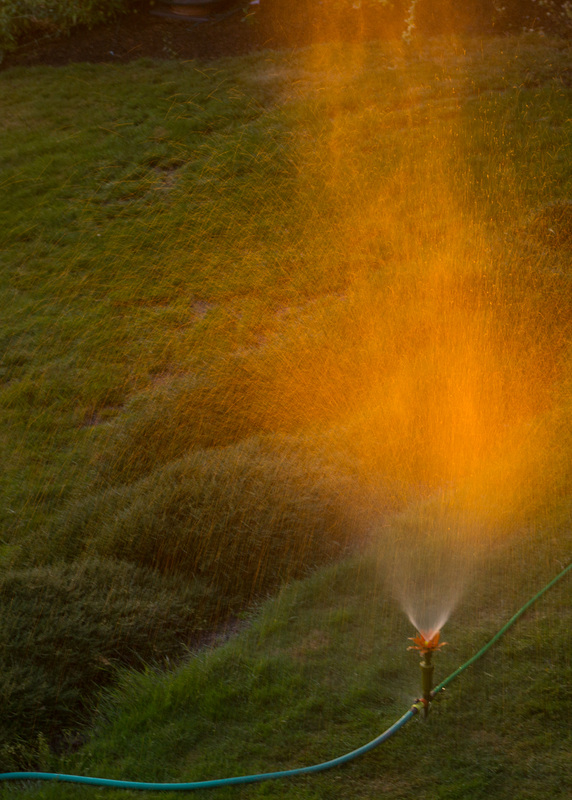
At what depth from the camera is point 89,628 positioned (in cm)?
338

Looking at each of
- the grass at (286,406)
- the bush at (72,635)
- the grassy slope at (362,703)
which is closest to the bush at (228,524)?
the grass at (286,406)

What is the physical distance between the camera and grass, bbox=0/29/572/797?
2924 mm

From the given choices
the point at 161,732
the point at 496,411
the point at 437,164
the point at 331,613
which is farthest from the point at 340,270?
the point at 161,732

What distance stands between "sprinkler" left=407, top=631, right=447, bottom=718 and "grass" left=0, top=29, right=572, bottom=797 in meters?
0.10

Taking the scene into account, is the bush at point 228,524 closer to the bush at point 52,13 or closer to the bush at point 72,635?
the bush at point 72,635

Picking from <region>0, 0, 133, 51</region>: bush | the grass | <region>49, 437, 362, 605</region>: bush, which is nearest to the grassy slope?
the grass

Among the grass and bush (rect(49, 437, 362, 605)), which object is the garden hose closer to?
the grass

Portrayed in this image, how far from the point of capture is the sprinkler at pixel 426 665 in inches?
100

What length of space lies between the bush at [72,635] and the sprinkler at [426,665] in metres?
1.18

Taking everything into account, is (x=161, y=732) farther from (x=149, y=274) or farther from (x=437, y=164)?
(x=437, y=164)

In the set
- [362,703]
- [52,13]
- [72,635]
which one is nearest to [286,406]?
[72,635]

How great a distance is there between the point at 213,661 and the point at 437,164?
6.55 metres

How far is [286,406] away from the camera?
17.1 feet

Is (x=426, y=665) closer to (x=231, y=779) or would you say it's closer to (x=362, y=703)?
(x=362, y=703)
